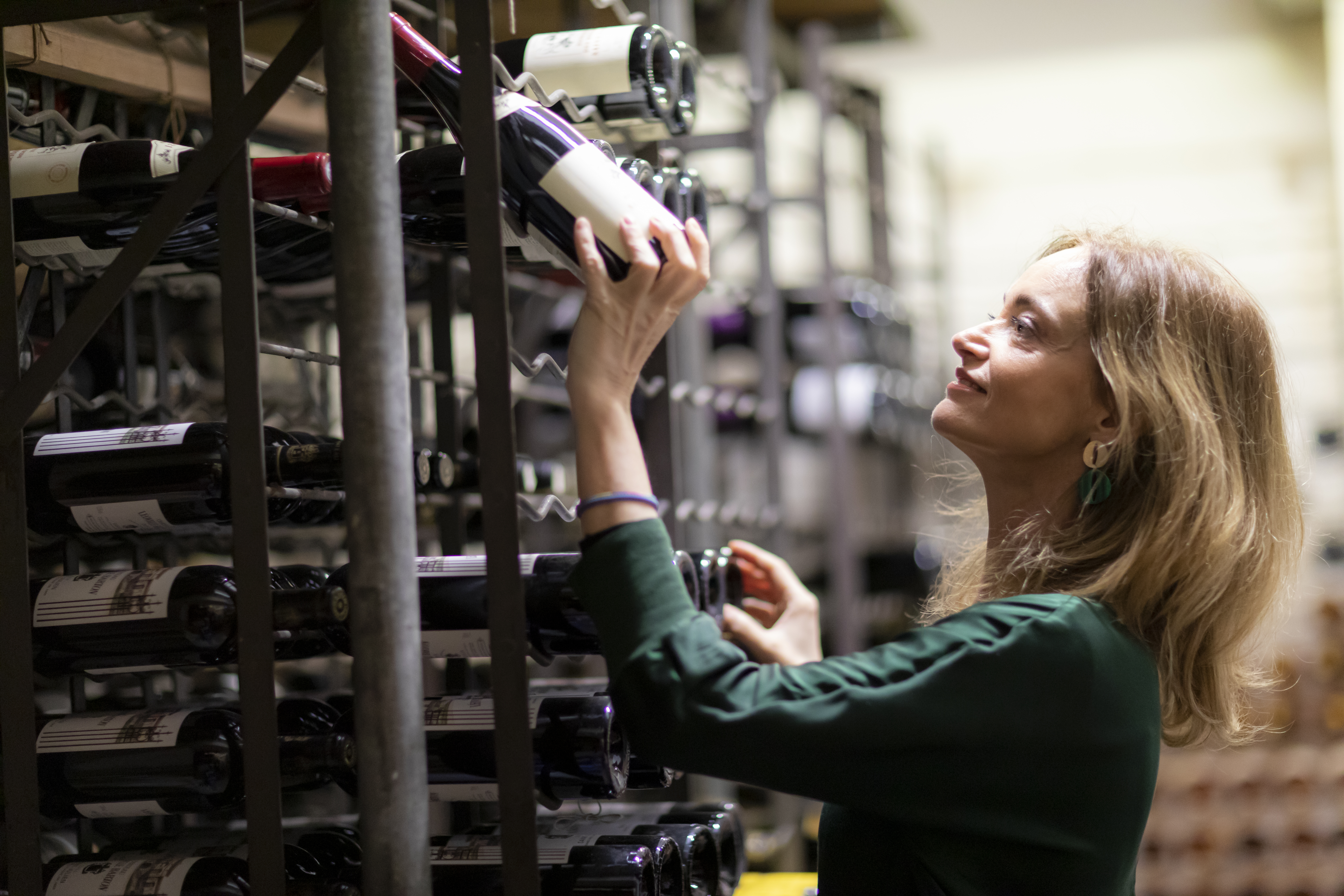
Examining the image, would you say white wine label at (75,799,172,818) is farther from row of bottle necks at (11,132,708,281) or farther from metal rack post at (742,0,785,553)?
metal rack post at (742,0,785,553)

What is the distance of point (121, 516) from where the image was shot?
1029mm

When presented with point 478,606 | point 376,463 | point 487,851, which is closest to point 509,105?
point 376,463

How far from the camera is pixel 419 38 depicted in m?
0.98

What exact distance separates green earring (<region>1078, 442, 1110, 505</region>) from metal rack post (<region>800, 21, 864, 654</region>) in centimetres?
203

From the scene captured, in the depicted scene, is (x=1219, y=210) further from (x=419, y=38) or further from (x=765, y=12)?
(x=419, y=38)

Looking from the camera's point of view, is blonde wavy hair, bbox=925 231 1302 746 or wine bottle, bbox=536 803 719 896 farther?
wine bottle, bbox=536 803 719 896

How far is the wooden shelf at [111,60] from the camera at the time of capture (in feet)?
3.63

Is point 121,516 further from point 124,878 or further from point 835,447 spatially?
point 835,447

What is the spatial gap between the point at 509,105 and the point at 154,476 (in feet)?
1.43

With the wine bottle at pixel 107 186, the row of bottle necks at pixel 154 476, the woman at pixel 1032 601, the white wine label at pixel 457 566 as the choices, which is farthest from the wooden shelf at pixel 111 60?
the woman at pixel 1032 601

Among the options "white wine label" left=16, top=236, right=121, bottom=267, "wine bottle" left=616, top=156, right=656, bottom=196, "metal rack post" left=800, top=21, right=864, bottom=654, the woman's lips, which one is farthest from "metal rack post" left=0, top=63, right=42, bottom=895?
"metal rack post" left=800, top=21, right=864, bottom=654

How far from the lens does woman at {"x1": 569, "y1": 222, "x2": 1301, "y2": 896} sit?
2.64 ft

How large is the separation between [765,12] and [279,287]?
1.52m

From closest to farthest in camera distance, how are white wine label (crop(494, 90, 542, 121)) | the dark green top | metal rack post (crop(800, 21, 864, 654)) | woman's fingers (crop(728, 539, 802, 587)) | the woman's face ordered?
the dark green top → white wine label (crop(494, 90, 542, 121)) → the woman's face → woman's fingers (crop(728, 539, 802, 587)) → metal rack post (crop(800, 21, 864, 654))
